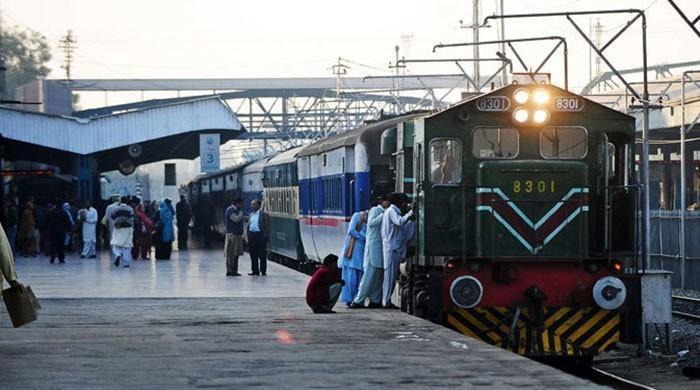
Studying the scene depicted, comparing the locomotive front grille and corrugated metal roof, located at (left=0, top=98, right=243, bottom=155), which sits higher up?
corrugated metal roof, located at (left=0, top=98, right=243, bottom=155)

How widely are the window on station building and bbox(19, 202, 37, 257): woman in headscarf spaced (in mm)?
24944

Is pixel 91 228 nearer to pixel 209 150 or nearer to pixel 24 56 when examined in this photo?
pixel 209 150

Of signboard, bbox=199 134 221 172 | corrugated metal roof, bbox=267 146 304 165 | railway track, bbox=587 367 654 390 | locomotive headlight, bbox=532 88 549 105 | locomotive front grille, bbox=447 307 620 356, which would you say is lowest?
railway track, bbox=587 367 654 390

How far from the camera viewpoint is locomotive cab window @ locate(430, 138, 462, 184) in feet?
53.1

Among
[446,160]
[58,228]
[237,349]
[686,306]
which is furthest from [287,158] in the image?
[237,349]

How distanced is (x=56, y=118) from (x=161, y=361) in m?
32.2

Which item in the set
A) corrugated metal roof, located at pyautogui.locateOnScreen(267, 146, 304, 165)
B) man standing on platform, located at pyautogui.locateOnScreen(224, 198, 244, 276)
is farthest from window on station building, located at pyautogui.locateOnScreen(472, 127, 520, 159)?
corrugated metal roof, located at pyautogui.locateOnScreen(267, 146, 304, 165)

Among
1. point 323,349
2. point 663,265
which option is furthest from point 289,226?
point 323,349

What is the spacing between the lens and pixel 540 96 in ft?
53.2

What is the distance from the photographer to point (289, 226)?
34.7 m

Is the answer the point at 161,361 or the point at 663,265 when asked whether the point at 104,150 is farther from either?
the point at 161,361

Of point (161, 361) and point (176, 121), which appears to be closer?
point (161, 361)

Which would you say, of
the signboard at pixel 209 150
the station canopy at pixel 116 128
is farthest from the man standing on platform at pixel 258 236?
the signboard at pixel 209 150

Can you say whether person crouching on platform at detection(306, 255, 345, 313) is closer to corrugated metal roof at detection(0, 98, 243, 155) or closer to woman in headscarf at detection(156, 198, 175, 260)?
woman in headscarf at detection(156, 198, 175, 260)
